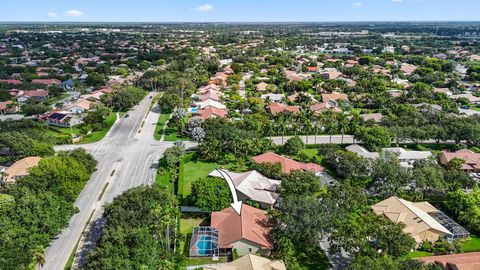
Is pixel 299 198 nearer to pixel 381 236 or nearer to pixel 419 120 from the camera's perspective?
pixel 381 236

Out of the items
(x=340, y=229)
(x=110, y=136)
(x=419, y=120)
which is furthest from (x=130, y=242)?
(x=419, y=120)

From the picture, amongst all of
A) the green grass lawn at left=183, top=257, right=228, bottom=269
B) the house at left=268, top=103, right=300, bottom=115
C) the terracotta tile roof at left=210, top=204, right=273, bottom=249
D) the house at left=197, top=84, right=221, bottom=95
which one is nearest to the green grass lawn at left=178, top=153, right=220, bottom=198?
the terracotta tile roof at left=210, top=204, right=273, bottom=249

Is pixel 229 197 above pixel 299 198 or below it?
below

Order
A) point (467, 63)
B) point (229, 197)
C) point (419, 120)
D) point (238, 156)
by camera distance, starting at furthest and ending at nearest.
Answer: point (467, 63)
point (419, 120)
point (238, 156)
point (229, 197)

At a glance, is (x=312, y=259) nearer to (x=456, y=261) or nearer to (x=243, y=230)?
(x=243, y=230)

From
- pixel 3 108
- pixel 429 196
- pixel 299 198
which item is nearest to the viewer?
pixel 299 198

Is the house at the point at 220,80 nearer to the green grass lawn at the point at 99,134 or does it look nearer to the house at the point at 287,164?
the green grass lawn at the point at 99,134

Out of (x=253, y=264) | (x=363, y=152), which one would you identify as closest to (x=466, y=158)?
(x=363, y=152)
